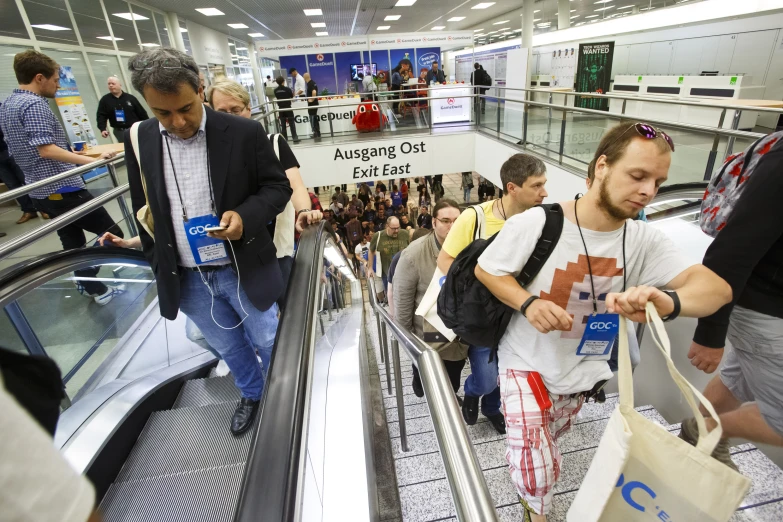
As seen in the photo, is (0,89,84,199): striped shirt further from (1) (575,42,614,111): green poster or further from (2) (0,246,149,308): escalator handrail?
(1) (575,42,614,111): green poster

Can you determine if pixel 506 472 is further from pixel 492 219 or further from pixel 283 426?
pixel 283 426

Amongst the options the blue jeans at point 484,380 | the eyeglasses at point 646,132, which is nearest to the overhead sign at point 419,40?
the blue jeans at point 484,380

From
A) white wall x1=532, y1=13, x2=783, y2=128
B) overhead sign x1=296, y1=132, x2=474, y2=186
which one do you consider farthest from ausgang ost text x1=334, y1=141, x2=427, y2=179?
white wall x1=532, y1=13, x2=783, y2=128

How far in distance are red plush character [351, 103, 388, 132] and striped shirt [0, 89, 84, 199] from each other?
742cm

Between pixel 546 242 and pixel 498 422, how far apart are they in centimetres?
157

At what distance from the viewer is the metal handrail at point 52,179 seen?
209 centimetres

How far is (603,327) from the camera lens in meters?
1.43

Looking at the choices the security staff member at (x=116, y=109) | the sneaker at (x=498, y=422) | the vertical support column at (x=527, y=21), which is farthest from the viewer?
the vertical support column at (x=527, y=21)

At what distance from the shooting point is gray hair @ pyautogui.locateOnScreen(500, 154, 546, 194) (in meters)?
2.25

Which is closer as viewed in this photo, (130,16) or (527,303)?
(527,303)

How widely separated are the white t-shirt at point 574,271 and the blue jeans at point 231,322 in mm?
1082

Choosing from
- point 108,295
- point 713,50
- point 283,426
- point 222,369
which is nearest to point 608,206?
point 283,426

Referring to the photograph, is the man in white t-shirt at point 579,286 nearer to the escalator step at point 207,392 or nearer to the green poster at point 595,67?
the escalator step at point 207,392

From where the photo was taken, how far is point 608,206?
4.40 feet
